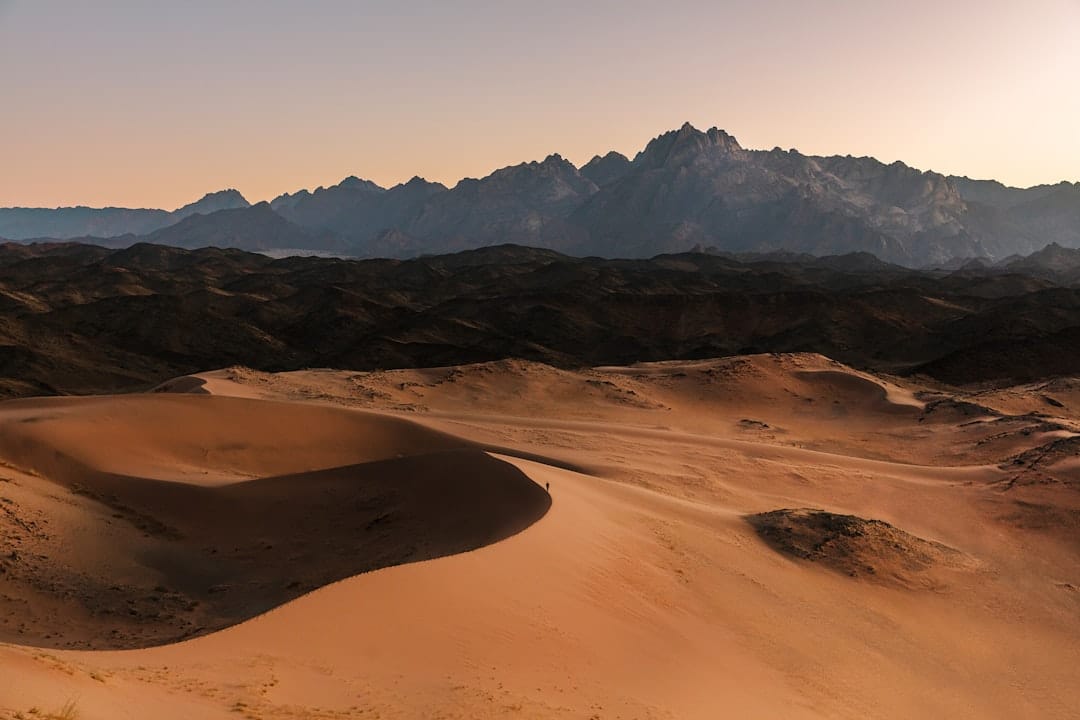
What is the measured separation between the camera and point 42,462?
55.5 ft

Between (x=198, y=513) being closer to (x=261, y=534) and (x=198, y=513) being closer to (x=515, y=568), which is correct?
(x=261, y=534)

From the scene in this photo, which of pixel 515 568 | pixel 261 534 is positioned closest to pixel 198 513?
pixel 261 534

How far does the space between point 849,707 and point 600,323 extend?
197 ft

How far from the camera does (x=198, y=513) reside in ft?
52.4

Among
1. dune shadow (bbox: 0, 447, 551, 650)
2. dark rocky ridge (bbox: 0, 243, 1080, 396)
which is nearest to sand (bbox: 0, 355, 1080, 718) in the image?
dune shadow (bbox: 0, 447, 551, 650)

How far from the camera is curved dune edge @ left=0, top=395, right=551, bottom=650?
12312 millimetres

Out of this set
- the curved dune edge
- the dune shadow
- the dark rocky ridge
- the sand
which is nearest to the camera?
the sand

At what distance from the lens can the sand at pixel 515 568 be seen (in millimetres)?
8078

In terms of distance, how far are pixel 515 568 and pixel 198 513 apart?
8.43 meters

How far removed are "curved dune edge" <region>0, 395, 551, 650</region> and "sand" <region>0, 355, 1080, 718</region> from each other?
2.7 inches

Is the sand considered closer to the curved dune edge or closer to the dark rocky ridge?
the curved dune edge

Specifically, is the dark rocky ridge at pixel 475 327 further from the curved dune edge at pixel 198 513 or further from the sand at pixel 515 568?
the curved dune edge at pixel 198 513

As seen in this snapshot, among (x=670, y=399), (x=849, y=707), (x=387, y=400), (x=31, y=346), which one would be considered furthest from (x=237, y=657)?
(x=31, y=346)

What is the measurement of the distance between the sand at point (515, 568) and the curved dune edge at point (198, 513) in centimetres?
7
